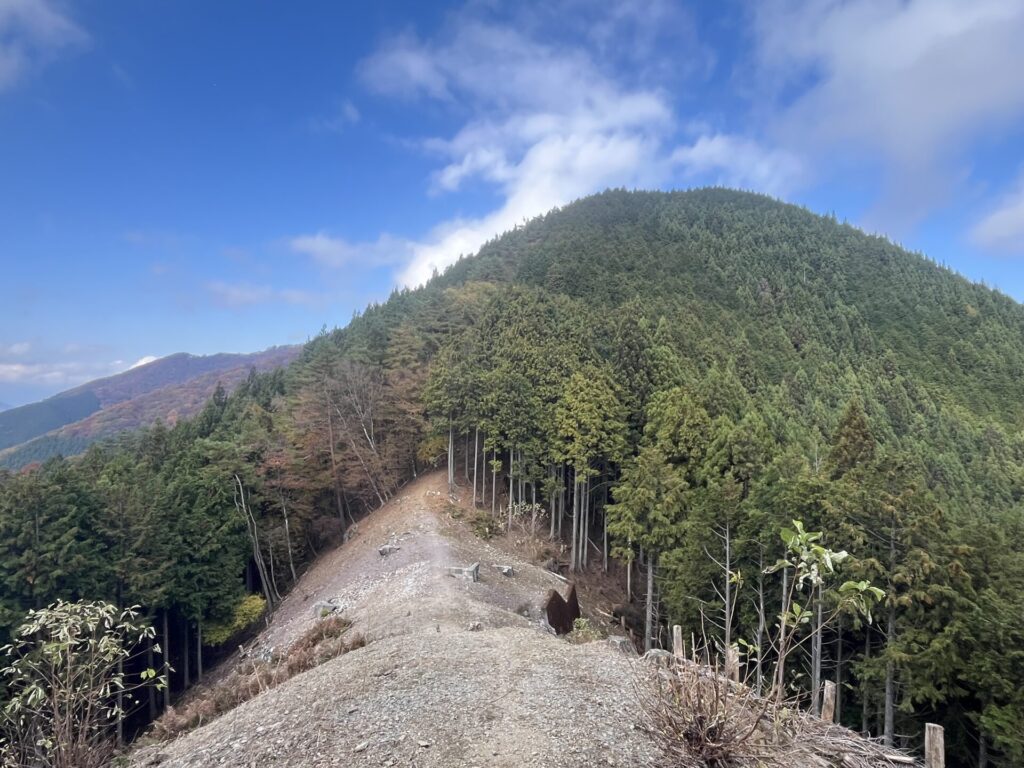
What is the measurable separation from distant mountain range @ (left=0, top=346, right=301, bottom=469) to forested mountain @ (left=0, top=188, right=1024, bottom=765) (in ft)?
50.1

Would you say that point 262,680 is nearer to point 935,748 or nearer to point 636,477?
point 935,748

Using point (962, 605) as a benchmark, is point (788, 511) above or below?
above

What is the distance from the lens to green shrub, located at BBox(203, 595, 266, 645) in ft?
69.3

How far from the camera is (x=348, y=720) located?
7.22 meters

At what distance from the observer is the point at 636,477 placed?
64.5 feet

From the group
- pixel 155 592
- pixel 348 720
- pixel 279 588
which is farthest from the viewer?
pixel 279 588

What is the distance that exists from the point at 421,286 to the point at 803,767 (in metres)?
69.9

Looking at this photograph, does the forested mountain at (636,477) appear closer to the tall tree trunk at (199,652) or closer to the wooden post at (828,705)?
the tall tree trunk at (199,652)

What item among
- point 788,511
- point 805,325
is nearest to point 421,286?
point 805,325

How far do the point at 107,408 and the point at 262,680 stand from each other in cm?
12157

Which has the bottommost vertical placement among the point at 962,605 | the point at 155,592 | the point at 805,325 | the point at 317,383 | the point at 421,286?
the point at 155,592

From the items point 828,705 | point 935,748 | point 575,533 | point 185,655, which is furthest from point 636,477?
point 185,655

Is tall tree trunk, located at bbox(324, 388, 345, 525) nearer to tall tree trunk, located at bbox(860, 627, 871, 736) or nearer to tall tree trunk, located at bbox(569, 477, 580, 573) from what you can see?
tall tree trunk, located at bbox(569, 477, 580, 573)

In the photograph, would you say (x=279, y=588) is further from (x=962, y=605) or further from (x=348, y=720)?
(x=962, y=605)
